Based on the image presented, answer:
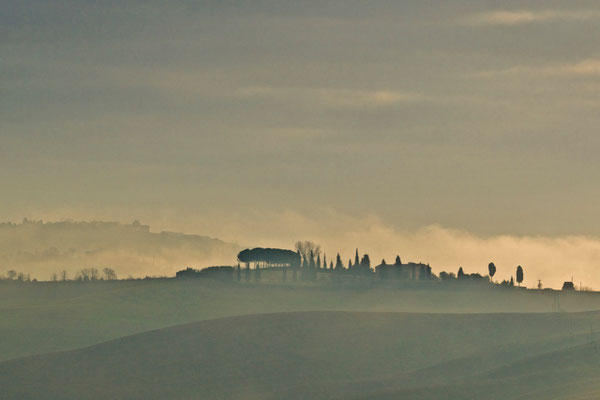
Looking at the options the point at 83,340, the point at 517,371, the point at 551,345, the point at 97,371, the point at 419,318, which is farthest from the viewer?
the point at 83,340

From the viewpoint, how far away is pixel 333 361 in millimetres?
135500

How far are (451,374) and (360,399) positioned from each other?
17832 millimetres

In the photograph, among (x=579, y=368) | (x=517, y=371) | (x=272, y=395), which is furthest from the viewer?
(x=272, y=395)

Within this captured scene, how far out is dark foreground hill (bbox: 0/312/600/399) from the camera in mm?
103375

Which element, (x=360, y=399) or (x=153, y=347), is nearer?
(x=360, y=399)

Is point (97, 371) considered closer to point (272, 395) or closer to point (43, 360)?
point (43, 360)

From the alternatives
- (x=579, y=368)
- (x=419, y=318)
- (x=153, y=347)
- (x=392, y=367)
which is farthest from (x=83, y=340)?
(x=579, y=368)

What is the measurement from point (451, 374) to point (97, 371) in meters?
45.5

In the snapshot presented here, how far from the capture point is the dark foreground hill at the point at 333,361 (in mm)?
103375

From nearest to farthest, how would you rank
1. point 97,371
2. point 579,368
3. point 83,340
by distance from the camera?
point 579,368
point 97,371
point 83,340

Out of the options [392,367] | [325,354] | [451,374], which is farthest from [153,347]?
[451,374]

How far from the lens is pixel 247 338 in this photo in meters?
147

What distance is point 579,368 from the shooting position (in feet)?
323

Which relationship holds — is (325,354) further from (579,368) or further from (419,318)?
(579,368)
